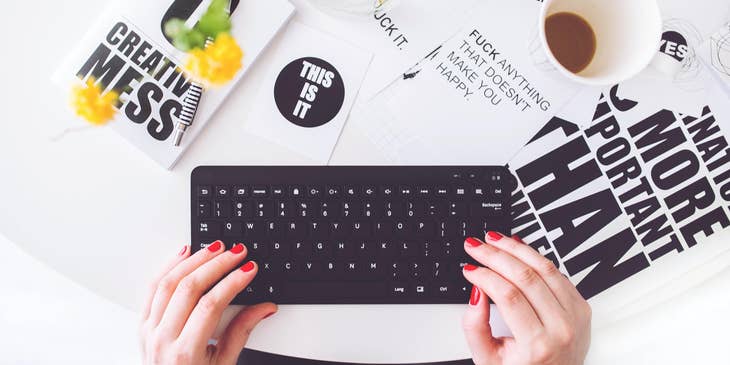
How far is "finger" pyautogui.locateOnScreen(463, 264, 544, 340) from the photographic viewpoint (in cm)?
58

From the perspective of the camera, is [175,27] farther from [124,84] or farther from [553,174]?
[553,174]

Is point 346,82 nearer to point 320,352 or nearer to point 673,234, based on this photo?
point 320,352

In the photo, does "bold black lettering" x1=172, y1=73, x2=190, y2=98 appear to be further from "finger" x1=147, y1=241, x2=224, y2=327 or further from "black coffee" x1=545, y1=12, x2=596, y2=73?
"black coffee" x1=545, y1=12, x2=596, y2=73

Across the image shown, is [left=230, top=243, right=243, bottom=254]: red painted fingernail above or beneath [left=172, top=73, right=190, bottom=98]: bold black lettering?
beneath

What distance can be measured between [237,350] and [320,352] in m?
0.10

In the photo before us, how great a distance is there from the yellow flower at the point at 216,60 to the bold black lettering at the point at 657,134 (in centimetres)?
51

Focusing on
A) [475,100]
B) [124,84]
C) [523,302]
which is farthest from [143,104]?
[523,302]

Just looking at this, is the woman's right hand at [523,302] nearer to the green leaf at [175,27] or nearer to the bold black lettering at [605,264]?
the bold black lettering at [605,264]

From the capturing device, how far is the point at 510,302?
58 centimetres

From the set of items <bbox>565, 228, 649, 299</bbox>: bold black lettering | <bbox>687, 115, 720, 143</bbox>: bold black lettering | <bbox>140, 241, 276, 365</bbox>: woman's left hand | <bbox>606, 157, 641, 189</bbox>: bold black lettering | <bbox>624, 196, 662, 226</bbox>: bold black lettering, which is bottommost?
<bbox>140, 241, 276, 365</bbox>: woman's left hand

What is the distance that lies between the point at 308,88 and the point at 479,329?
364 millimetres

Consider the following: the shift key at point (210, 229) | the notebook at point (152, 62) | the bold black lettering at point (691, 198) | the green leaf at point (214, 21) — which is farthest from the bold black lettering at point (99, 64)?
the bold black lettering at point (691, 198)

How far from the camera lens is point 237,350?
2.01 feet

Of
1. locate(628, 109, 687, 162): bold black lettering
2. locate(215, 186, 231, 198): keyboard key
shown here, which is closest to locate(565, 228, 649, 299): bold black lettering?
locate(628, 109, 687, 162): bold black lettering
